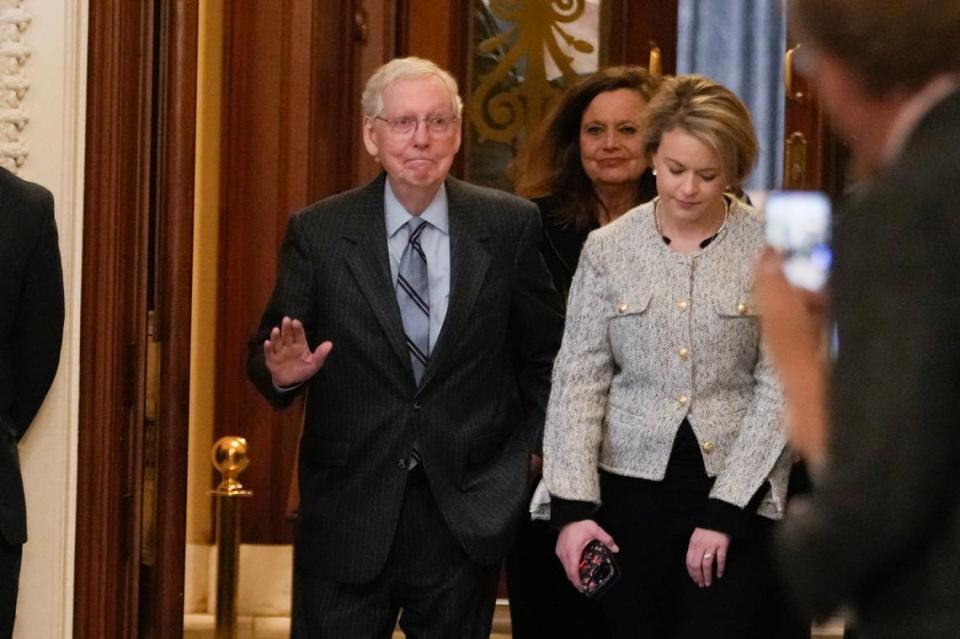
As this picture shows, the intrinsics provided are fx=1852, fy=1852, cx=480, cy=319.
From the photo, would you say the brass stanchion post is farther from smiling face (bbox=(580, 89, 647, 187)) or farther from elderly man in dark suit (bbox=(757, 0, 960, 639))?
elderly man in dark suit (bbox=(757, 0, 960, 639))

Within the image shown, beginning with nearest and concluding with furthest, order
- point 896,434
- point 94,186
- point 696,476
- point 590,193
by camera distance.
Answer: point 896,434 < point 696,476 < point 94,186 < point 590,193

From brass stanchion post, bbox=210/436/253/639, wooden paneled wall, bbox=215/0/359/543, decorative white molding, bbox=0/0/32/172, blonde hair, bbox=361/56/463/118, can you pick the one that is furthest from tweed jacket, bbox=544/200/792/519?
wooden paneled wall, bbox=215/0/359/543

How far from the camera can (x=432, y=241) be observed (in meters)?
3.78

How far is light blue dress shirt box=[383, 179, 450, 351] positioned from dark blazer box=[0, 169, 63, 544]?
66cm

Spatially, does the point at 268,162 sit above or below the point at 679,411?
above

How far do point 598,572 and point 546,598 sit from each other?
2.39 feet

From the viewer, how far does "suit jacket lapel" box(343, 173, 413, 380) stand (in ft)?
12.0

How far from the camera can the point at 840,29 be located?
5.23 feet

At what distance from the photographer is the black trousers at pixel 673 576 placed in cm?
342

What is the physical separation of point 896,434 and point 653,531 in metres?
1.99

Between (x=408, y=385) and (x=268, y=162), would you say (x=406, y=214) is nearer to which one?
(x=408, y=385)

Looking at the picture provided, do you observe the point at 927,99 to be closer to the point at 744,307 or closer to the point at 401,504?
the point at 744,307

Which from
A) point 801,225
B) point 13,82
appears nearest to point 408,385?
point 13,82

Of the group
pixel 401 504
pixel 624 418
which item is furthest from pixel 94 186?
pixel 624 418
